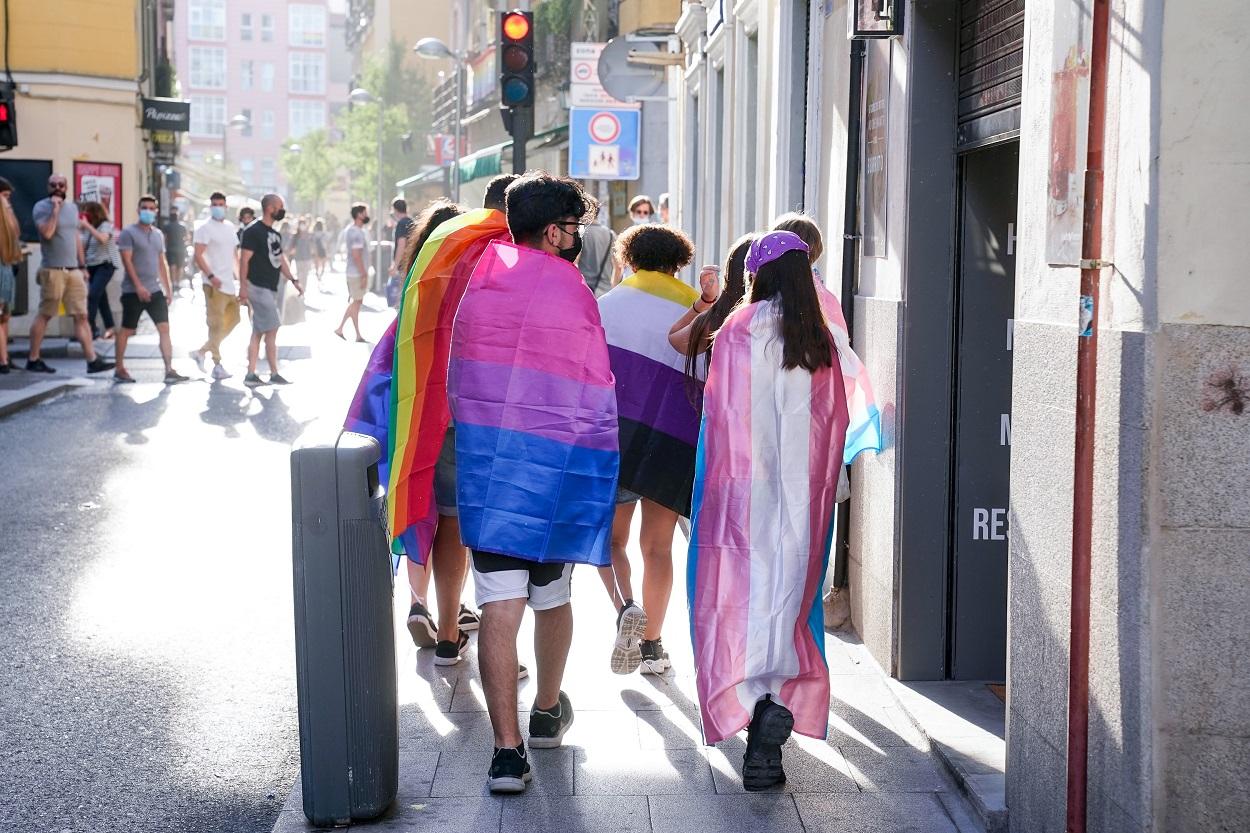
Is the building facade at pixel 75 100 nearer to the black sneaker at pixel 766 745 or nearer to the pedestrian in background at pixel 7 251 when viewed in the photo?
the pedestrian in background at pixel 7 251

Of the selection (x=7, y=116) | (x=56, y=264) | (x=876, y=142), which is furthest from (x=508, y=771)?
(x=56, y=264)

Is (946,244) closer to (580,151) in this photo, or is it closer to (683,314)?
(683,314)

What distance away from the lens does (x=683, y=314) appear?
6.34m

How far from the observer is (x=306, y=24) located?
126 meters

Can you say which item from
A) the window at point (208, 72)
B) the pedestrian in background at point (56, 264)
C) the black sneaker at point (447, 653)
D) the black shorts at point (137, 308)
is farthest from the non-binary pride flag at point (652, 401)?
the window at point (208, 72)

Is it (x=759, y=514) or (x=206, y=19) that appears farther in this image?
(x=206, y=19)

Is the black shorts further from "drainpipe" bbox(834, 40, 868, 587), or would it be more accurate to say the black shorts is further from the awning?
the awning

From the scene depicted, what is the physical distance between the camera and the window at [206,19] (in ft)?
408

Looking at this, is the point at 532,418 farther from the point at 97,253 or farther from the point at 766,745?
the point at 97,253

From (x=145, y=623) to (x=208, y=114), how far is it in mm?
124037

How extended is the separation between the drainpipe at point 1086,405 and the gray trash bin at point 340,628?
1910 mm

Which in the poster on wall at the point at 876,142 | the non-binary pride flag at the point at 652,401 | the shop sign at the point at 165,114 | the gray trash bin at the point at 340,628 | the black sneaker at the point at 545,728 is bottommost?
the black sneaker at the point at 545,728

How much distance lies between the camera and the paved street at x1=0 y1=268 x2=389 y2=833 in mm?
5258

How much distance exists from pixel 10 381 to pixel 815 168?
10.9m
